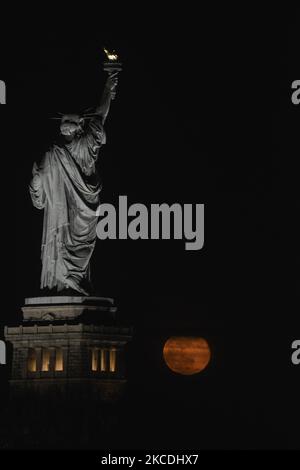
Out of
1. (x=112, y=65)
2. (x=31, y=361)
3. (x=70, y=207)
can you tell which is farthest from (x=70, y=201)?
(x=31, y=361)

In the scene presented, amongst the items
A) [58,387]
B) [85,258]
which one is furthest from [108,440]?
[85,258]

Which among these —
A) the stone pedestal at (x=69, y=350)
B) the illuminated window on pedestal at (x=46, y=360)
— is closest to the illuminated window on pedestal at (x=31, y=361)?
the stone pedestal at (x=69, y=350)

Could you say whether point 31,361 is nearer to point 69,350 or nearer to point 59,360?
point 59,360

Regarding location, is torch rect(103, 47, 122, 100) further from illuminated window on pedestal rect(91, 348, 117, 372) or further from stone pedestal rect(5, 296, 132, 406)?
illuminated window on pedestal rect(91, 348, 117, 372)

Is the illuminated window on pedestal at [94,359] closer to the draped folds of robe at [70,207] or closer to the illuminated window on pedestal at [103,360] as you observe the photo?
the illuminated window on pedestal at [103,360]

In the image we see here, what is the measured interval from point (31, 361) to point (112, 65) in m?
11.5

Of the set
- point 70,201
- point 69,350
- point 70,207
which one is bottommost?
point 69,350

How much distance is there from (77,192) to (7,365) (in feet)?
35.9

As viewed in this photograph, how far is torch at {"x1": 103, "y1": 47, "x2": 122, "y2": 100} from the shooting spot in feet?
226

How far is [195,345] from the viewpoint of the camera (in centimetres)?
7294

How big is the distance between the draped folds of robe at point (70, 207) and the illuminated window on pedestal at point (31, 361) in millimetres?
2486

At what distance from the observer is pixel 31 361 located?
6781 centimetres

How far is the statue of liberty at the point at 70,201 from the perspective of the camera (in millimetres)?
67875

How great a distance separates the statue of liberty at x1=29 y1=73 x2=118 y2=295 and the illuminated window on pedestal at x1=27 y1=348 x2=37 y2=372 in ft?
8.02
